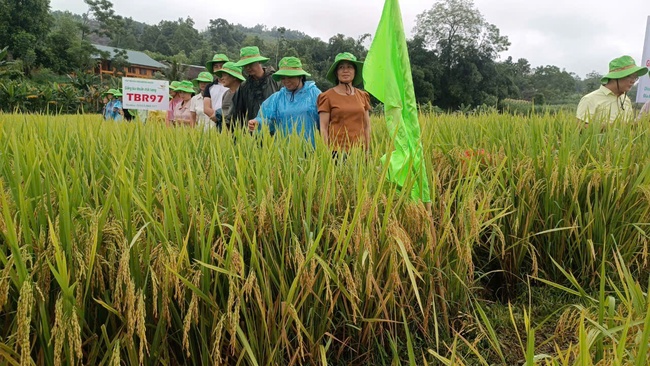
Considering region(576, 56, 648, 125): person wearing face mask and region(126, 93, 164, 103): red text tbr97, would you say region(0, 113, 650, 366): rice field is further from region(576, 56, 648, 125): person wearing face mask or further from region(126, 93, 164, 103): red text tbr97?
region(126, 93, 164, 103): red text tbr97

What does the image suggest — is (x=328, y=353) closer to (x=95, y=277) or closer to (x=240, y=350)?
(x=240, y=350)

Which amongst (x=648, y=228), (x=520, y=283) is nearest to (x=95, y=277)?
(x=520, y=283)

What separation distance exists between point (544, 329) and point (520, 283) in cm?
34

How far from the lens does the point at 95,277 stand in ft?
3.63

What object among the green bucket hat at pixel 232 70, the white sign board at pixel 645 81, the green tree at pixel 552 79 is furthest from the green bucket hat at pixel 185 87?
the green tree at pixel 552 79

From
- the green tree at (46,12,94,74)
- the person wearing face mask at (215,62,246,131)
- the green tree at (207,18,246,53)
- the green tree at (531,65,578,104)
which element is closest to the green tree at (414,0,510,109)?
the green tree at (531,65,578,104)

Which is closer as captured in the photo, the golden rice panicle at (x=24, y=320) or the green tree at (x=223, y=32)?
the golden rice panicle at (x=24, y=320)

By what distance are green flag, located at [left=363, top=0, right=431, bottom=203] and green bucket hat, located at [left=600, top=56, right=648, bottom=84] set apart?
2.18 meters

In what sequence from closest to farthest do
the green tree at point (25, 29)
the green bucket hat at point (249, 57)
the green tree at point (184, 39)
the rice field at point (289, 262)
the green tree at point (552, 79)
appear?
the rice field at point (289, 262), the green bucket hat at point (249, 57), the green tree at point (25, 29), the green tree at point (552, 79), the green tree at point (184, 39)

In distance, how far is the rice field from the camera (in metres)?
1.01

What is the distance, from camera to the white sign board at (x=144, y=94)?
4.89 metres

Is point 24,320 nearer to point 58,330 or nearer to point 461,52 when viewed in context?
point 58,330

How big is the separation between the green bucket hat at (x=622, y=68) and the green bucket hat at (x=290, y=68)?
222cm

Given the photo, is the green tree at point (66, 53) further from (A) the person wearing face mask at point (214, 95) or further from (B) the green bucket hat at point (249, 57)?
(B) the green bucket hat at point (249, 57)
